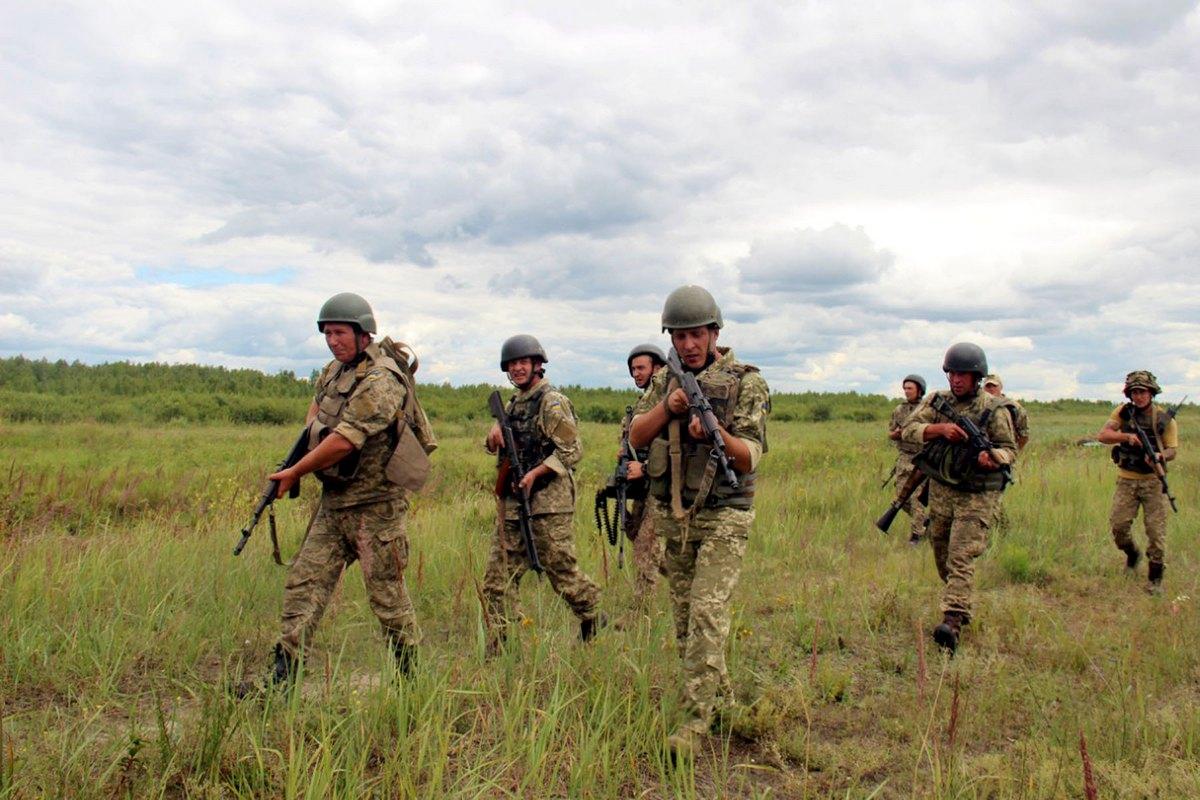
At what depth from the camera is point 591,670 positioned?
4203 millimetres

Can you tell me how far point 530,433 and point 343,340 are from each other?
5.07 ft

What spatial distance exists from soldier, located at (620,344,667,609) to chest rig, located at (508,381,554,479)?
73 centimetres

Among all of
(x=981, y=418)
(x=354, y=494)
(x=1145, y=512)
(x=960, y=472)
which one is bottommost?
(x=1145, y=512)

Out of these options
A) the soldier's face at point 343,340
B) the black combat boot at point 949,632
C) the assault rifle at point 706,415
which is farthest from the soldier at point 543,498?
the black combat boot at point 949,632

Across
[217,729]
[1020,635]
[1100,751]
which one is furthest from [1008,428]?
[217,729]

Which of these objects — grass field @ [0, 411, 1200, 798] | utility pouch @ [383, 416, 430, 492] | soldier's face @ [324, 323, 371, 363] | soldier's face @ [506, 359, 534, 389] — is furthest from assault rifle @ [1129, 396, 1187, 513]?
soldier's face @ [324, 323, 371, 363]

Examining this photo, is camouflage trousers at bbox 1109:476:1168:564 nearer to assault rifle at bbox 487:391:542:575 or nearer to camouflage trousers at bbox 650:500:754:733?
camouflage trousers at bbox 650:500:754:733

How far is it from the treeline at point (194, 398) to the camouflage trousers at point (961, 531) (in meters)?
16.4

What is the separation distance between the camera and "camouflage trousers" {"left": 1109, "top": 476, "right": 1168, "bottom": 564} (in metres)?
8.12

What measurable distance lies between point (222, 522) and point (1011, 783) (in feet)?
22.8

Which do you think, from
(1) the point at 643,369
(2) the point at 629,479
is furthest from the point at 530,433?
(1) the point at 643,369

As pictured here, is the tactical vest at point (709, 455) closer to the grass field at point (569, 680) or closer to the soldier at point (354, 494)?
the grass field at point (569, 680)

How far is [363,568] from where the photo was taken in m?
4.72

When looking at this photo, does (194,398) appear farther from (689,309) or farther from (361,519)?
(689,309)
